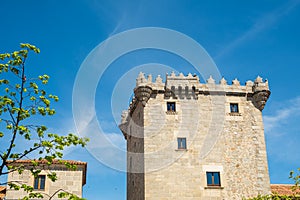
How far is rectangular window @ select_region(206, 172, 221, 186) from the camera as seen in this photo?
2575 cm

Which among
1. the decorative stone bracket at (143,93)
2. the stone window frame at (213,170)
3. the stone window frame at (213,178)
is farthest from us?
the decorative stone bracket at (143,93)

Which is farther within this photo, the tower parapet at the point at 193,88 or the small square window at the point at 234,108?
the small square window at the point at 234,108

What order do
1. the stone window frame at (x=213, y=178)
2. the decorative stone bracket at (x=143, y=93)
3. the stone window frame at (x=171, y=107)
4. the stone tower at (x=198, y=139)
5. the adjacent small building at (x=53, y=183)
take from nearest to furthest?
the adjacent small building at (x=53, y=183) < the stone tower at (x=198, y=139) < the stone window frame at (x=213, y=178) < the decorative stone bracket at (x=143, y=93) < the stone window frame at (x=171, y=107)

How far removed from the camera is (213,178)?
84.9 feet

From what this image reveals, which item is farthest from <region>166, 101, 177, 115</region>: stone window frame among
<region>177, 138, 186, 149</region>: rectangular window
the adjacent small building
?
the adjacent small building

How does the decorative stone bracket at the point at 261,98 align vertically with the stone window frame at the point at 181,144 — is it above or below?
above

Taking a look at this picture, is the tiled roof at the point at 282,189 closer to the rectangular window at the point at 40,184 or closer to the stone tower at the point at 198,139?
the stone tower at the point at 198,139

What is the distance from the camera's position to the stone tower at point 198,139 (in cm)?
2544

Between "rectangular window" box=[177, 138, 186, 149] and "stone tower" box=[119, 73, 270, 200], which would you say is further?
"rectangular window" box=[177, 138, 186, 149]

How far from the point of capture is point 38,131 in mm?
12992

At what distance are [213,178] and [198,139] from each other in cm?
276

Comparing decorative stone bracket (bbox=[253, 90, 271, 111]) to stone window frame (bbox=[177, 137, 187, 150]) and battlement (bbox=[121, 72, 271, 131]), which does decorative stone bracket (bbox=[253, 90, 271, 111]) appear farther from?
stone window frame (bbox=[177, 137, 187, 150])

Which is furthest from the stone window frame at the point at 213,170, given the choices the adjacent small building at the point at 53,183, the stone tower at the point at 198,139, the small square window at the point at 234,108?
the adjacent small building at the point at 53,183

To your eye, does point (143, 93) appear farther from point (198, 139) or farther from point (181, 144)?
point (198, 139)
